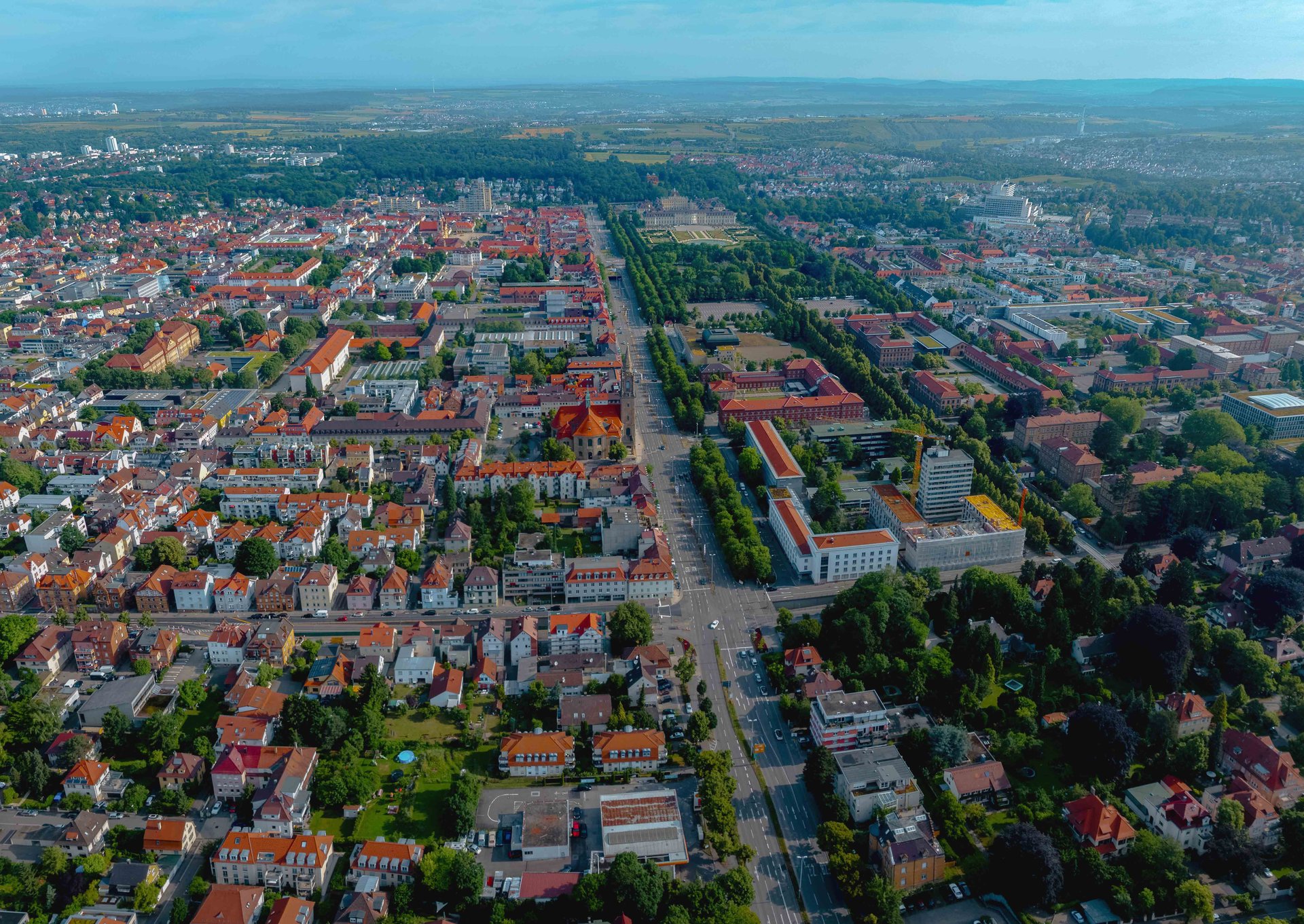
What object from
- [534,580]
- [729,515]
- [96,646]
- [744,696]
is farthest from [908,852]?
[96,646]

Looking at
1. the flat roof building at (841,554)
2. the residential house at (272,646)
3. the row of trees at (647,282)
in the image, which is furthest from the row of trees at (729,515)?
the row of trees at (647,282)

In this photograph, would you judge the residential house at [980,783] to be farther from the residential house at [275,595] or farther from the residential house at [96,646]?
the residential house at [96,646]

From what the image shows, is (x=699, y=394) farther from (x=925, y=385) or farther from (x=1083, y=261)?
(x=1083, y=261)

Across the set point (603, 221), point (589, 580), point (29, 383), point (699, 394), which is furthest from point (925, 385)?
point (603, 221)

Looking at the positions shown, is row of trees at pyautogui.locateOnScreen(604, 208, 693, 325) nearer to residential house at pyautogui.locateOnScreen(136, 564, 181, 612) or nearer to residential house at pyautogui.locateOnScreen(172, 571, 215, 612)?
residential house at pyautogui.locateOnScreen(172, 571, 215, 612)

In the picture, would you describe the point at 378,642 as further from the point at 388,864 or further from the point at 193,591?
the point at 388,864
